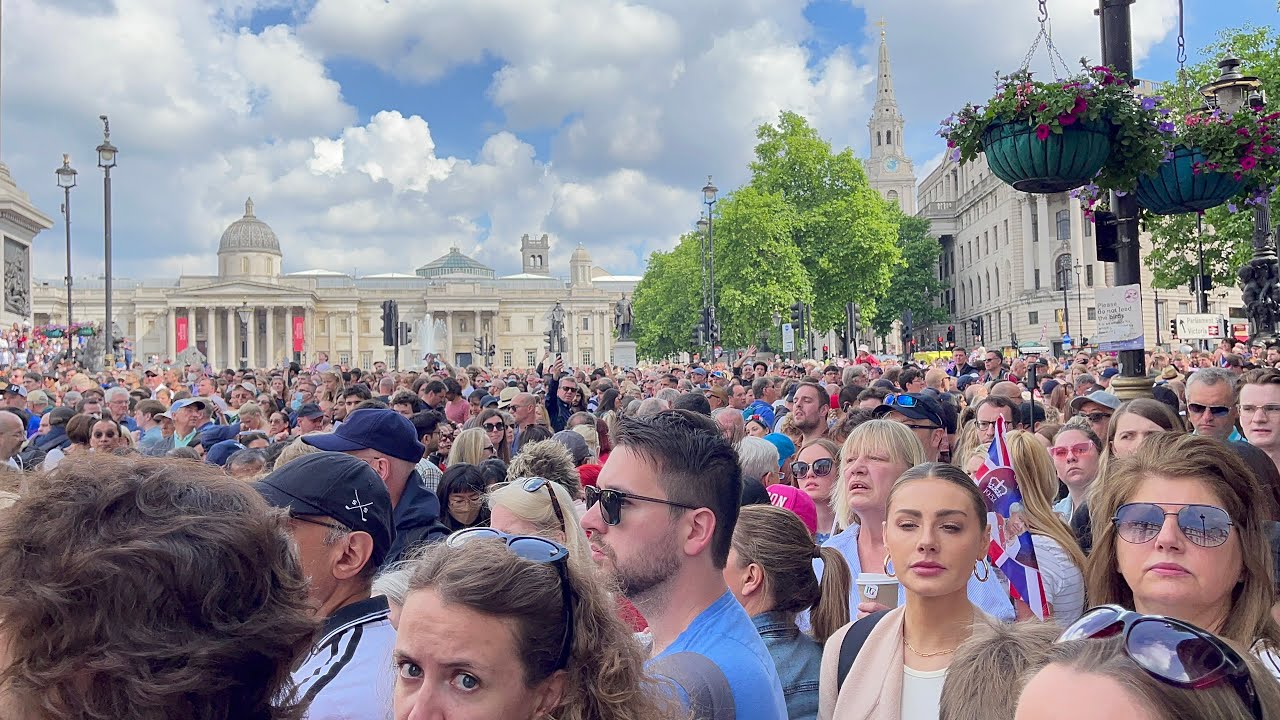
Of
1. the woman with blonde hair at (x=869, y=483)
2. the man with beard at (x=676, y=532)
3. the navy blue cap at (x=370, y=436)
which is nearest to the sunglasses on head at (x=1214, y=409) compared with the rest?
the woman with blonde hair at (x=869, y=483)

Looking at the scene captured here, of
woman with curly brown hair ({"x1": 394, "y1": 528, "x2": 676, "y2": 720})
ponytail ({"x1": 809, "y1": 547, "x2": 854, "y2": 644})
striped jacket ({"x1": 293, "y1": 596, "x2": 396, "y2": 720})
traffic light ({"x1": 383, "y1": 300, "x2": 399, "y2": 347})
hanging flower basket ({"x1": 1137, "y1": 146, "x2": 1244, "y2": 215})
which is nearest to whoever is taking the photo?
woman with curly brown hair ({"x1": 394, "y1": 528, "x2": 676, "y2": 720})

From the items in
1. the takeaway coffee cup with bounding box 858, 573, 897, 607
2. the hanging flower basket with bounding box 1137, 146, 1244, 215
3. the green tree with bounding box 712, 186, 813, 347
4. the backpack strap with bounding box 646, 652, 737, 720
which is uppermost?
the green tree with bounding box 712, 186, 813, 347

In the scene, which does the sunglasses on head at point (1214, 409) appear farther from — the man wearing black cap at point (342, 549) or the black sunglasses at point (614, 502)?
the man wearing black cap at point (342, 549)

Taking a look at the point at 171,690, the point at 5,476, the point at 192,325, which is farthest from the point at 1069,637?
the point at 192,325

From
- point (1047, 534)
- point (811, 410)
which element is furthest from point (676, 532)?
point (811, 410)

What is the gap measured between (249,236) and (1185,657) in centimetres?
13025

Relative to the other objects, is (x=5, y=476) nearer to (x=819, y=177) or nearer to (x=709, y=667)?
(x=709, y=667)

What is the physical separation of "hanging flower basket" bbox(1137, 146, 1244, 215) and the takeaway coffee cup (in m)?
3.69

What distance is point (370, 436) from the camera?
4949 mm

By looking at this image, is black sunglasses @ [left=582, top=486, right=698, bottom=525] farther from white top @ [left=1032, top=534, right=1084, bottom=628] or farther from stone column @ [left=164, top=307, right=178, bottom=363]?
stone column @ [left=164, top=307, right=178, bottom=363]

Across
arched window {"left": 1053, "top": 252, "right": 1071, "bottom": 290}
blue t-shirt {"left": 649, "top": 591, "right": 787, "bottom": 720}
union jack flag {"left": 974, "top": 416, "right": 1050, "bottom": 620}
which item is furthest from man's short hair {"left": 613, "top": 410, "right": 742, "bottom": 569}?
arched window {"left": 1053, "top": 252, "right": 1071, "bottom": 290}

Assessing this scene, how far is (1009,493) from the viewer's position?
176 inches

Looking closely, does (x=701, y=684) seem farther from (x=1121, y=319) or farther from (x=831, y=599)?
(x=1121, y=319)

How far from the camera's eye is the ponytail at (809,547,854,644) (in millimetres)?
3969
